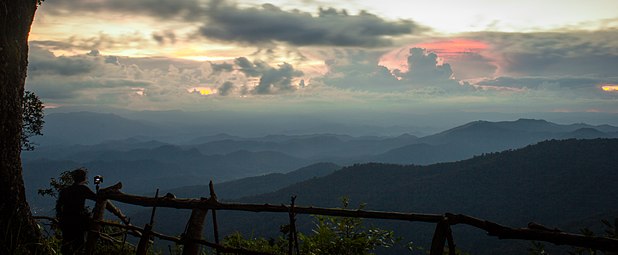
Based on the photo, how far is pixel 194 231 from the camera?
20.8ft

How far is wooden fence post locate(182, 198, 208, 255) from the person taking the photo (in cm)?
630

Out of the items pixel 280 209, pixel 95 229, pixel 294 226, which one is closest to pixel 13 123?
pixel 95 229

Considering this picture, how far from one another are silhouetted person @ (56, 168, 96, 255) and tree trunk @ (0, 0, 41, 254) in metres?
0.54

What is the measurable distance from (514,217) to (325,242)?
585ft

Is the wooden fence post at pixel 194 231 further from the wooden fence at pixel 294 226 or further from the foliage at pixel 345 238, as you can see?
the foliage at pixel 345 238

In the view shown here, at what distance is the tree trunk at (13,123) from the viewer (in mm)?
7504

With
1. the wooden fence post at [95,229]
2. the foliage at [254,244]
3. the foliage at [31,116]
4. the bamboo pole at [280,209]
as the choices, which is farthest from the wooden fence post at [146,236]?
the foliage at [31,116]

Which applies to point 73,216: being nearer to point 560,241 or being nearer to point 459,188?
point 560,241

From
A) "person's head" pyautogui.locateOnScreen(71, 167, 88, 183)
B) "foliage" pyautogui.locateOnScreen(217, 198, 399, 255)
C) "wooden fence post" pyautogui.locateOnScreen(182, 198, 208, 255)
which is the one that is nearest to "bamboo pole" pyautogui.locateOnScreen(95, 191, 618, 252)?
"wooden fence post" pyautogui.locateOnScreen(182, 198, 208, 255)

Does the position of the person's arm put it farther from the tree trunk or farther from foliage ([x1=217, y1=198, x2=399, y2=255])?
foliage ([x1=217, y1=198, x2=399, y2=255])

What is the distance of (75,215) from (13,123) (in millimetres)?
1965

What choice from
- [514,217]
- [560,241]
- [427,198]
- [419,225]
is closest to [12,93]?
[560,241]

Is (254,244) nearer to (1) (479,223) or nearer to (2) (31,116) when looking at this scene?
(1) (479,223)

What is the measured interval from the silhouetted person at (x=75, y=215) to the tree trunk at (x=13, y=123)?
544 mm
